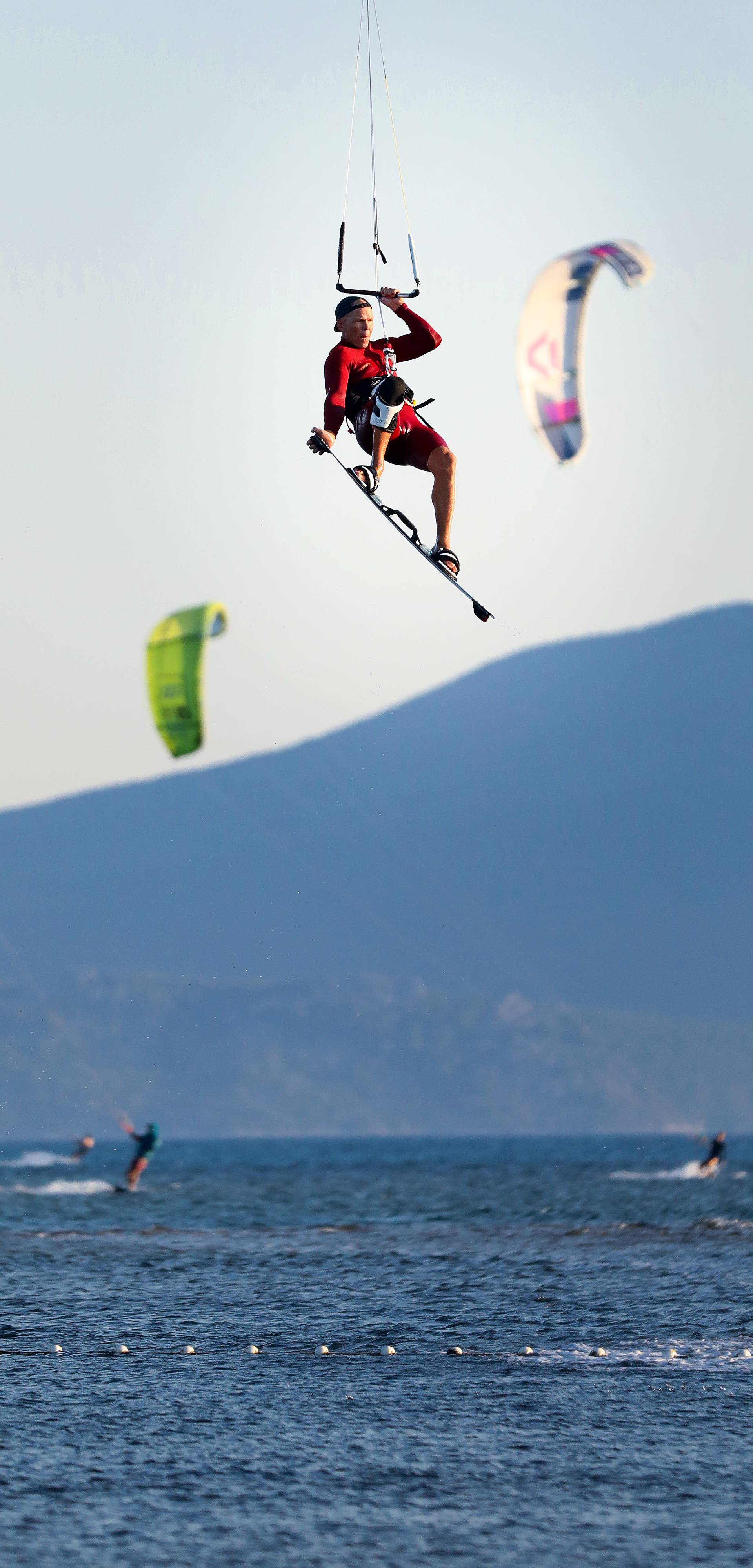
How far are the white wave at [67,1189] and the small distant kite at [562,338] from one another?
4163 cm

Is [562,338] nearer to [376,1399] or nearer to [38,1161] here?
[376,1399]

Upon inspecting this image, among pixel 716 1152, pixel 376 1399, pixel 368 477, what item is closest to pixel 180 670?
pixel 368 477

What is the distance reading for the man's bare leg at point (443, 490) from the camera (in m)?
13.8

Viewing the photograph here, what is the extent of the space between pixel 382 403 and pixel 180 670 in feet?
9.46

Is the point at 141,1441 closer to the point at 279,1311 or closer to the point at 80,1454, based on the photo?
the point at 80,1454

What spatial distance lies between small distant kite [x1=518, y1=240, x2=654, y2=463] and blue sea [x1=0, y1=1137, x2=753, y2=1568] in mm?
7182

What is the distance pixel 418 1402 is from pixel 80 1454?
342cm

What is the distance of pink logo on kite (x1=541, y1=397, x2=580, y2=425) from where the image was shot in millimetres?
12555

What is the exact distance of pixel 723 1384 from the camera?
52.0 feet

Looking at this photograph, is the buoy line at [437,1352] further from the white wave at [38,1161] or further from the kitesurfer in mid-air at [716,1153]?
the white wave at [38,1161]

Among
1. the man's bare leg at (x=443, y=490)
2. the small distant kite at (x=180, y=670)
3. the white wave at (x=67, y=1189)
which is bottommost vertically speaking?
the white wave at (x=67, y=1189)

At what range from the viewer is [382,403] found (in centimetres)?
1349

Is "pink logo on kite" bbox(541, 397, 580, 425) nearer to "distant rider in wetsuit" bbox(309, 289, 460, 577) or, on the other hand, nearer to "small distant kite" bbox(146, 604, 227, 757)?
"distant rider in wetsuit" bbox(309, 289, 460, 577)

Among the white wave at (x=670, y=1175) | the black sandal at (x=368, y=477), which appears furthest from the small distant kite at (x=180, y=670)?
the white wave at (x=670, y=1175)
